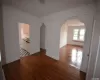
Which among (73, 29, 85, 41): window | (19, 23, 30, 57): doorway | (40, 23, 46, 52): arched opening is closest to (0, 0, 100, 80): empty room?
(19, 23, 30, 57): doorway

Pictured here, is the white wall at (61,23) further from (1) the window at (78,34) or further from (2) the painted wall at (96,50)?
(1) the window at (78,34)

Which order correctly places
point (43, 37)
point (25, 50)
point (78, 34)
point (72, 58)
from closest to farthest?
point (72, 58) → point (25, 50) → point (43, 37) → point (78, 34)

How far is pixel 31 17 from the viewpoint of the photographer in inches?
177

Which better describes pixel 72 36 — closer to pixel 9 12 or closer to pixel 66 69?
pixel 66 69

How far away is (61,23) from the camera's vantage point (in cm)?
375

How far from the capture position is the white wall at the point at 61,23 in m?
2.76

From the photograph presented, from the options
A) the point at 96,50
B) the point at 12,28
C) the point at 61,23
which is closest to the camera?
the point at 96,50

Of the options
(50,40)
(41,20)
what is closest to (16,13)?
(41,20)

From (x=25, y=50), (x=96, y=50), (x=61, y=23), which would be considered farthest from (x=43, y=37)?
(x=96, y=50)

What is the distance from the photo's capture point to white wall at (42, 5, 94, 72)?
2.76 metres

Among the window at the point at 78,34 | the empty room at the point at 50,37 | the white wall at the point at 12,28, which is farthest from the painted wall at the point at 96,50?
the window at the point at 78,34

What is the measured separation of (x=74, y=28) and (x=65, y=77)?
6.03 m

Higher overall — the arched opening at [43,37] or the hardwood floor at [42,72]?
the arched opening at [43,37]

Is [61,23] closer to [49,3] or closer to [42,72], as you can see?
[49,3]
